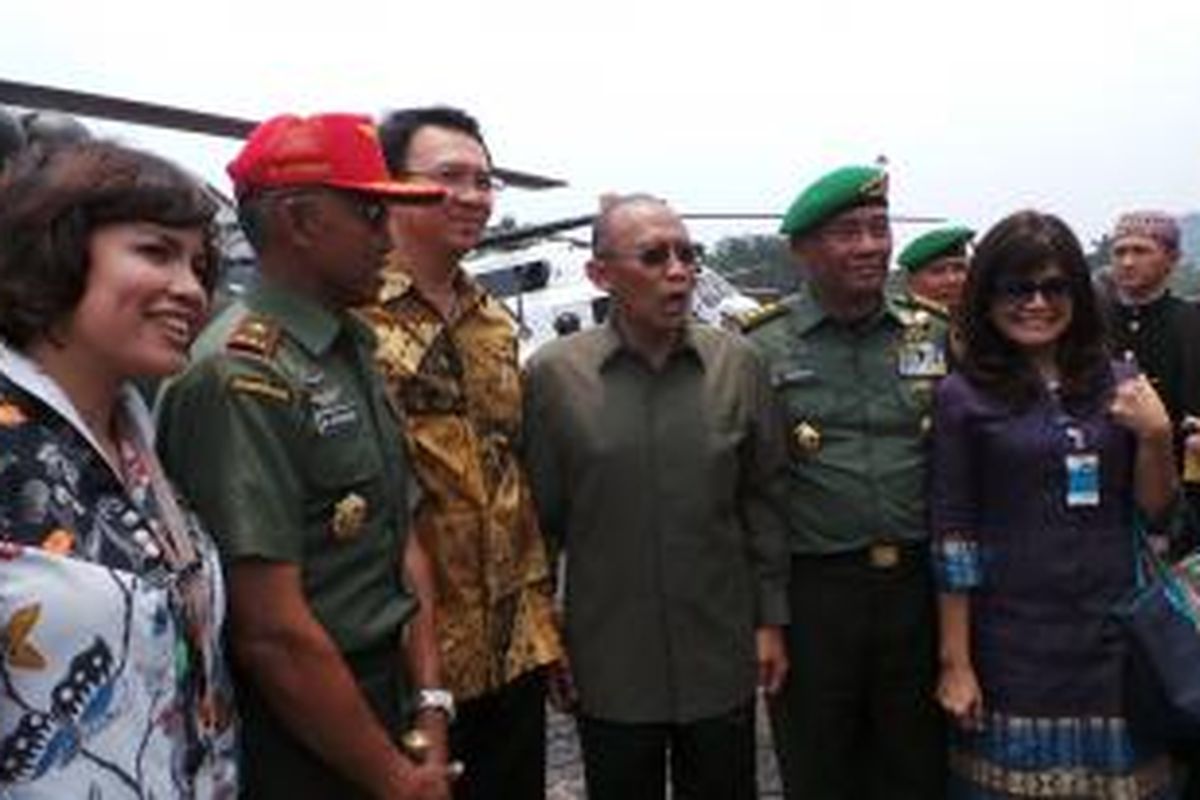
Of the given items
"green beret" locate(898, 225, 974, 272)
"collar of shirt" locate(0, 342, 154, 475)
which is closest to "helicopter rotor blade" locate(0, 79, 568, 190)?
"green beret" locate(898, 225, 974, 272)

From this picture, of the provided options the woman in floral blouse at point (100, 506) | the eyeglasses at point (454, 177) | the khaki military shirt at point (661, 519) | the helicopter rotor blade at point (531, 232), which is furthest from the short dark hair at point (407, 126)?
the helicopter rotor blade at point (531, 232)

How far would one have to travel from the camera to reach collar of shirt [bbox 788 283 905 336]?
136 inches

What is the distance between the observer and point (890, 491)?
10.9 feet

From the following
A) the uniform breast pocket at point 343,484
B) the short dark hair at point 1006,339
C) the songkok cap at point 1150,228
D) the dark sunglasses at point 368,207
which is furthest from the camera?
the songkok cap at point 1150,228

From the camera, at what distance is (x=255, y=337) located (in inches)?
92.4

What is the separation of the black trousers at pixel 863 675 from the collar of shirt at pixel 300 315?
56.6 inches

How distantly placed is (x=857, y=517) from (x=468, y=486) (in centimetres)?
96

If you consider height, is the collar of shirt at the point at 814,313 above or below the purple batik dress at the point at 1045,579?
above

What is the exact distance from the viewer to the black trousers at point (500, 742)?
3.15 m

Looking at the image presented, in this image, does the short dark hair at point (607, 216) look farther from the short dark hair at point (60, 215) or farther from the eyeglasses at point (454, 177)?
the short dark hair at point (60, 215)

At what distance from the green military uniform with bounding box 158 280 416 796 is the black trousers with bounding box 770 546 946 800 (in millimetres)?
1183

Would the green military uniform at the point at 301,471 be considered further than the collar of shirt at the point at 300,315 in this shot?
No

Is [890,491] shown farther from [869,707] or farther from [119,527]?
[119,527]

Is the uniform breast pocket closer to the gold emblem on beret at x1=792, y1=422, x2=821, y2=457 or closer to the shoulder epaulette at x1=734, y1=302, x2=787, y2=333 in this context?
the gold emblem on beret at x1=792, y1=422, x2=821, y2=457
